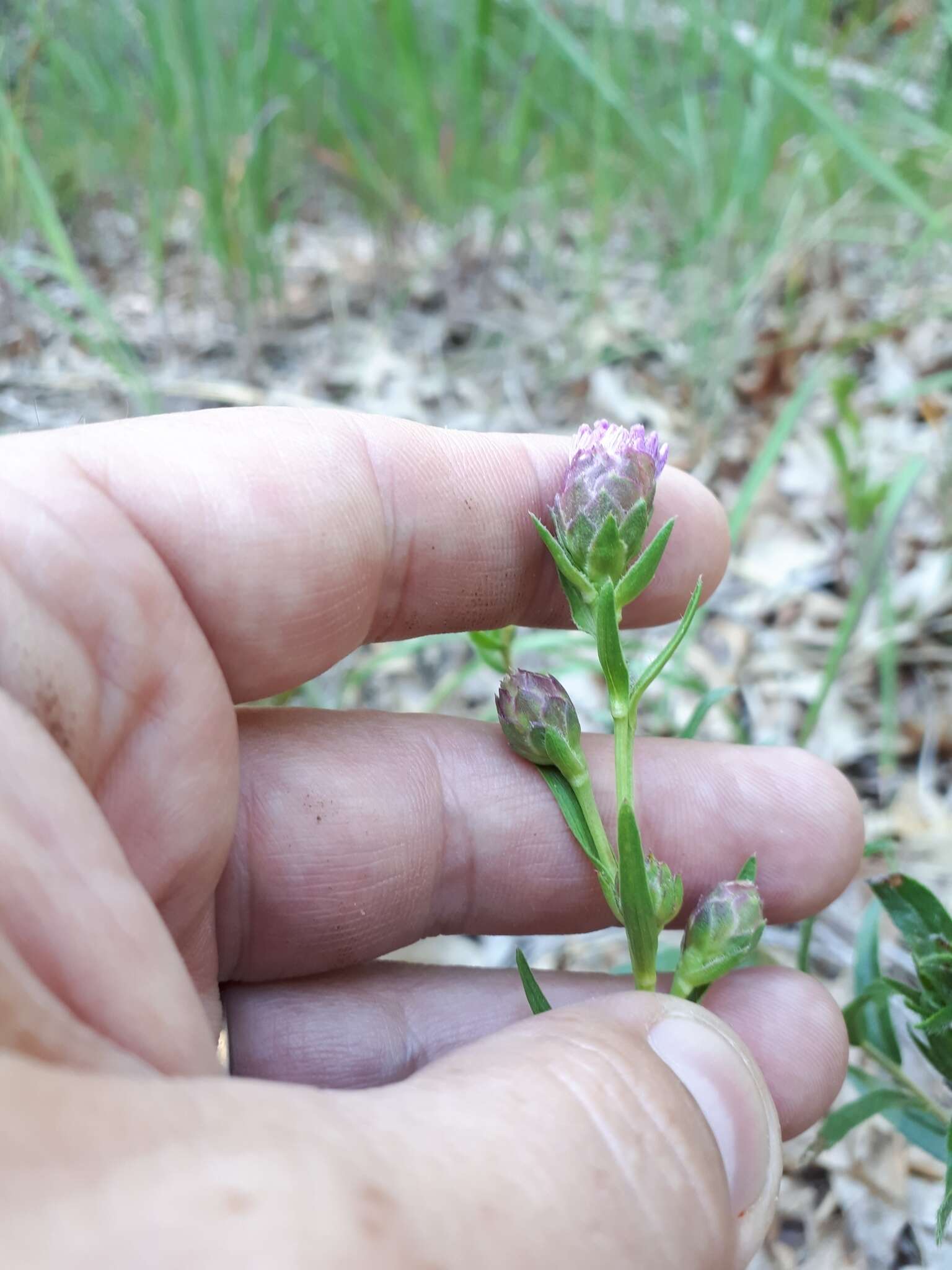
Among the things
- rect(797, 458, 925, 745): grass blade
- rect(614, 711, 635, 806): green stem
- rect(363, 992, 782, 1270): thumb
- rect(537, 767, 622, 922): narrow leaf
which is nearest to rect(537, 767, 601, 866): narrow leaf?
rect(537, 767, 622, 922): narrow leaf

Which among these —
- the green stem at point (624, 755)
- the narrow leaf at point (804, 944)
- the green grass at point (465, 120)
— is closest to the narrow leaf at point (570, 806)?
the green stem at point (624, 755)

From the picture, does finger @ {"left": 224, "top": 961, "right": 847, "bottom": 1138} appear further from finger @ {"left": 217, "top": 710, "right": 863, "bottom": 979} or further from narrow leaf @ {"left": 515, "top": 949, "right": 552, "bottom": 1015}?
narrow leaf @ {"left": 515, "top": 949, "right": 552, "bottom": 1015}

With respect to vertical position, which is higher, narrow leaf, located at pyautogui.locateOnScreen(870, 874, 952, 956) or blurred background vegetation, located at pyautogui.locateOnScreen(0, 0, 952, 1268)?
blurred background vegetation, located at pyautogui.locateOnScreen(0, 0, 952, 1268)

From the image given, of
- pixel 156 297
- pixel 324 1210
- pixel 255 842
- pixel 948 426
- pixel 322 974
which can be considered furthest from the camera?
pixel 156 297

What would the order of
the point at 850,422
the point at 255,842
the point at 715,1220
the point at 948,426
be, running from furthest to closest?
the point at 948,426 → the point at 850,422 → the point at 255,842 → the point at 715,1220

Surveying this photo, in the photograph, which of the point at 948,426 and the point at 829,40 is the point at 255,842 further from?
the point at 829,40

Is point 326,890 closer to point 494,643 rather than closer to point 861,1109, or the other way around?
point 494,643

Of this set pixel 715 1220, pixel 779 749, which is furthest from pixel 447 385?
pixel 715 1220
